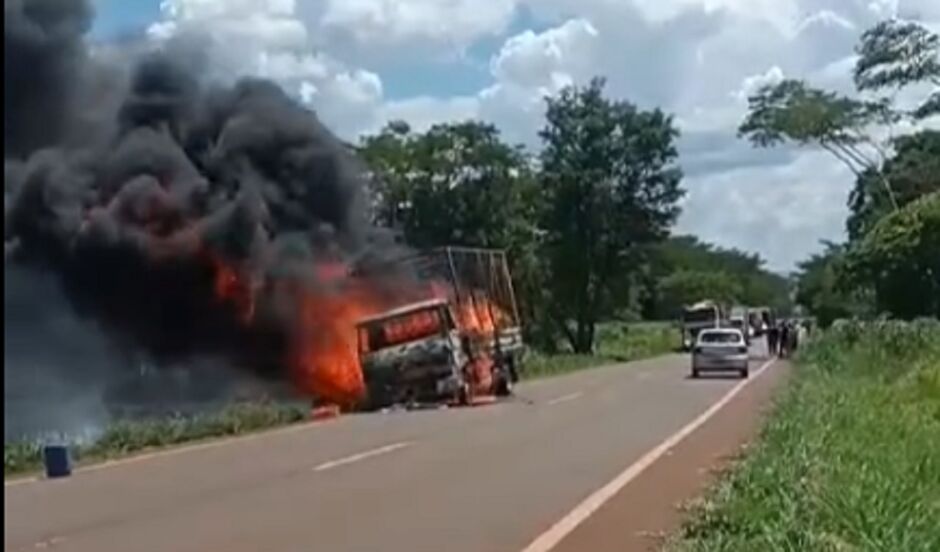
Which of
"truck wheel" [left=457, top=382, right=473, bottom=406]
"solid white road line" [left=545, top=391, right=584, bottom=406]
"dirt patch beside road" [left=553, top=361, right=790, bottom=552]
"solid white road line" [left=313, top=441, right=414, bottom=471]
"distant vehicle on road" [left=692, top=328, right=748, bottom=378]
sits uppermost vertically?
"distant vehicle on road" [left=692, top=328, right=748, bottom=378]

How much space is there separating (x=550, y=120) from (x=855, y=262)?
98.7 ft

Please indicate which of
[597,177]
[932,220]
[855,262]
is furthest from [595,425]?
[597,177]

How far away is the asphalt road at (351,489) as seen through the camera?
14.3m

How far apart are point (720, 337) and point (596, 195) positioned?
107ft

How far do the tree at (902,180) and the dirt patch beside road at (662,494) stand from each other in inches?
1525

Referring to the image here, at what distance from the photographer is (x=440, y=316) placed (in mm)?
37281

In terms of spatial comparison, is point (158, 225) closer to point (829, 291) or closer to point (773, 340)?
point (773, 340)

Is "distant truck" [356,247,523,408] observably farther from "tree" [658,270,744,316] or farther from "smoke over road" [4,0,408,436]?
"tree" [658,270,744,316]

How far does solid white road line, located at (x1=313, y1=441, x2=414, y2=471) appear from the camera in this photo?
2162 centimetres

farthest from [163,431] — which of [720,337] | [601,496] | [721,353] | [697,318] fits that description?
[697,318]

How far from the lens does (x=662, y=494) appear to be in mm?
17828

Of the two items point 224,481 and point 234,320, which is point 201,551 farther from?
point 234,320

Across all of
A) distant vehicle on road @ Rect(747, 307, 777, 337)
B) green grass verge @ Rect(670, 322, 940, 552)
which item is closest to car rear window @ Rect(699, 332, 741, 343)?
green grass verge @ Rect(670, 322, 940, 552)

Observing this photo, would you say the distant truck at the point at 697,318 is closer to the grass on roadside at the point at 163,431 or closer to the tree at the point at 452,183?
the tree at the point at 452,183
